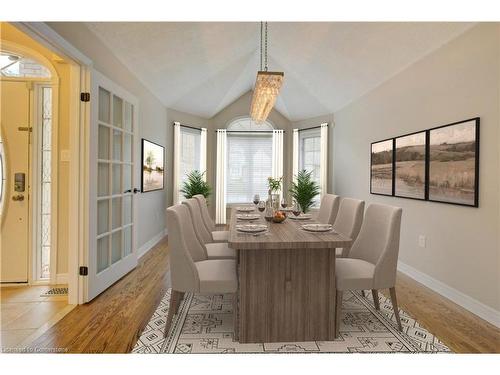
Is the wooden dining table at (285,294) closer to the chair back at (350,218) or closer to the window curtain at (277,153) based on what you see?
the chair back at (350,218)

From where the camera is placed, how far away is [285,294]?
7.00ft

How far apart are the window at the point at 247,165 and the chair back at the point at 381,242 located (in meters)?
4.65

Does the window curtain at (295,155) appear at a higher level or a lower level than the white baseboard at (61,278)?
higher

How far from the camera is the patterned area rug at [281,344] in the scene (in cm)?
204

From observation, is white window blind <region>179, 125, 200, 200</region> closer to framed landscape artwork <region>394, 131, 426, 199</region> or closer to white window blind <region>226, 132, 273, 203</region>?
white window blind <region>226, 132, 273, 203</region>

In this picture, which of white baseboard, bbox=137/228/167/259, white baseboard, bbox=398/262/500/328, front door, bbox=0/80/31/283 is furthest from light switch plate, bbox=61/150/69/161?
white baseboard, bbox=398/262/500/328

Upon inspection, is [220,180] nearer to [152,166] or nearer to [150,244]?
[152,166]

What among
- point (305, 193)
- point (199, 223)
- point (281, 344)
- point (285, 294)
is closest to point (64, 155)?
point (199, 223)

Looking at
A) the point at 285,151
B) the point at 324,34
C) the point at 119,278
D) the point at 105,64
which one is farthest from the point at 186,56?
the point at 285,151

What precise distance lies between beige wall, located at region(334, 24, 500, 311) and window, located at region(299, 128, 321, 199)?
7.79 ft

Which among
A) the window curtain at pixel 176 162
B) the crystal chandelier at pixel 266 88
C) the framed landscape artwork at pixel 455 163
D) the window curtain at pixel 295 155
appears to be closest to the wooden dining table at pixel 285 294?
the framed landscape artwork at pixel 455 163

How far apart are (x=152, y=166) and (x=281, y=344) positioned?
11.9 ft

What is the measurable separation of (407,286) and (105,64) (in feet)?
12.9

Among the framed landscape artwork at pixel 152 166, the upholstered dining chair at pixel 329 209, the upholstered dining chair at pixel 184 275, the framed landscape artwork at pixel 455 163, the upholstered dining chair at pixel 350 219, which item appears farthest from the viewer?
the framed landscape artwork at pixel 152 166
